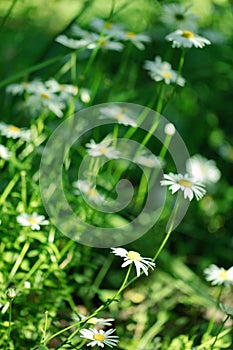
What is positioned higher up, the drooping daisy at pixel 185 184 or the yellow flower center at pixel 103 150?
the drooping daisy at pixel 185 184

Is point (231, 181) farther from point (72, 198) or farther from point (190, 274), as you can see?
point (72, 198)

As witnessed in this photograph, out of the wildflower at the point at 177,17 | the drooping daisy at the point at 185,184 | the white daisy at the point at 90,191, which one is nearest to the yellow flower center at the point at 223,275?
the drooping daisy at the point at 185,184

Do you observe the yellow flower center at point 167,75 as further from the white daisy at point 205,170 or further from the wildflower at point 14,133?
the white daisy at point 205,170

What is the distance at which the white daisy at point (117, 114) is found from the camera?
1.49 metres

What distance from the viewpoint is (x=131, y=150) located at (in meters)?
1.61

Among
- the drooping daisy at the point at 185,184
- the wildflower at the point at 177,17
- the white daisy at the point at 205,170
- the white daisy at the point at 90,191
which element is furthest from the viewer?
the white daisy at the point at 205,170

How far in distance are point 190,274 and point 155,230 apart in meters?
0.13

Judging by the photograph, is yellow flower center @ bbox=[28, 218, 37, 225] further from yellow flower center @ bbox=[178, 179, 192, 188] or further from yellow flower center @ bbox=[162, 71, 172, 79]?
yellow flower center @ bbox=[162, 71, 172, 79]

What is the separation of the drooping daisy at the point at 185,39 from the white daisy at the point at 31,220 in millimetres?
430

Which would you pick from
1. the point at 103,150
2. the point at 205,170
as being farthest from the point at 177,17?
the point at 205,170

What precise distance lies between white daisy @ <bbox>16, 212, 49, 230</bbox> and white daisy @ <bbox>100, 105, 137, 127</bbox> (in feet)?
0.93

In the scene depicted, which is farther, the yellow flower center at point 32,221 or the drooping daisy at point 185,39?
the drooping daisy at point 185,39

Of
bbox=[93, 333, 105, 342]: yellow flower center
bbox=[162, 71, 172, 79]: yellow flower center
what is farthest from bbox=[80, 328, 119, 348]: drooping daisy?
bbox=[162, 71, 172, 79]: yellow flower center

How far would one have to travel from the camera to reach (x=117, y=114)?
1538 mm
